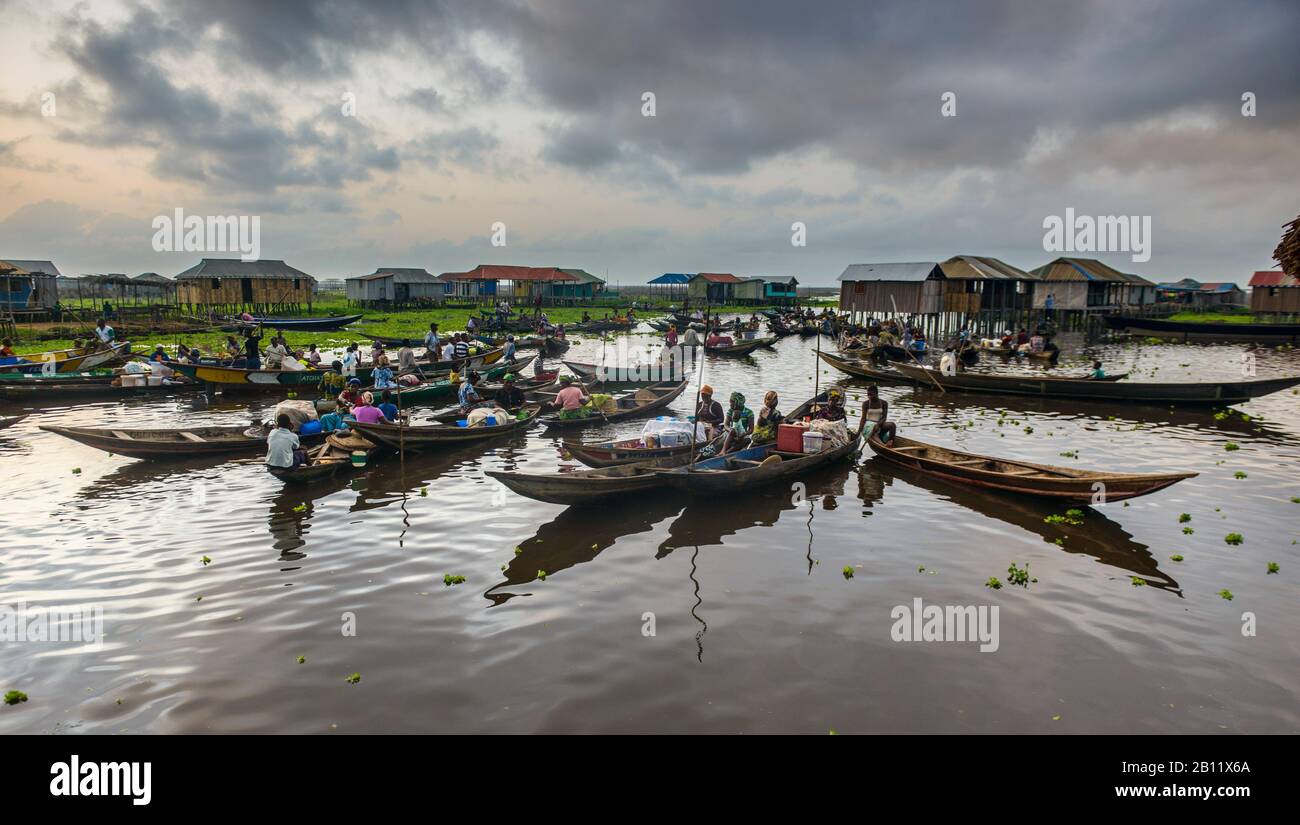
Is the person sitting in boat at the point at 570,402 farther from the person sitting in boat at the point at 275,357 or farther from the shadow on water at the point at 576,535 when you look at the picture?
the person sitting in boat at the point at 275,357

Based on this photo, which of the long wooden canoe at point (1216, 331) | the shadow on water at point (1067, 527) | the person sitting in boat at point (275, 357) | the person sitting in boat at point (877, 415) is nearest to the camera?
the shadow on water at point (1067, 527)

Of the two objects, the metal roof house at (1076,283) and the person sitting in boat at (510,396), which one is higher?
the metal roof house at (1076,283)

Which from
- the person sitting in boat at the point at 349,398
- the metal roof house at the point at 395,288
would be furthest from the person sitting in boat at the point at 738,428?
the metal roof house at the point at 395,288

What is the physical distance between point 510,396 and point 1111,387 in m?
23.2

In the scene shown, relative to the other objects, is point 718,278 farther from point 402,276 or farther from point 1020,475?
point 1020,475

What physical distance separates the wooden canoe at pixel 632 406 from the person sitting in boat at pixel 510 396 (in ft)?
7.67

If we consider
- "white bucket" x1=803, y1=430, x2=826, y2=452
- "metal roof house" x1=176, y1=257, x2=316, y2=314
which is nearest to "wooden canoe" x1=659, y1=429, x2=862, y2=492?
"white bucket" x1=803, y1=430, x2=826, y2=452

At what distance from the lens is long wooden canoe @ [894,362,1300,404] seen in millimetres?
23500

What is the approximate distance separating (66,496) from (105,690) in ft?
30.3

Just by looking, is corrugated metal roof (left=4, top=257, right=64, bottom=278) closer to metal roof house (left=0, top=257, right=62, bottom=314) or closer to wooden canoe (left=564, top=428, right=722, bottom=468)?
metal roof house (left=0, top=257, right=62, bottom=314)

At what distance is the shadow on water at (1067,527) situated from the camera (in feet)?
36.6

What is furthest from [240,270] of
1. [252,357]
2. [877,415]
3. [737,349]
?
[877,415]

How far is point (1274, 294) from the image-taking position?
6488 cm

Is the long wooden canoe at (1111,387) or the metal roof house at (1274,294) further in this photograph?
the metal roof house at (1274,294)
